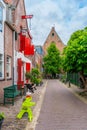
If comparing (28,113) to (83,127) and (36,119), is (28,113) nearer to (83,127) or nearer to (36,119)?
(36,119)

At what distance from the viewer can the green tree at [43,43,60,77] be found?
74.7 m

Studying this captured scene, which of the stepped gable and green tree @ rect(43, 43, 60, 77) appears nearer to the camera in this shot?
green tree @ rect(43, 43, 60, 77)

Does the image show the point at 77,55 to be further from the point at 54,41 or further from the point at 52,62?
the point at 54,41

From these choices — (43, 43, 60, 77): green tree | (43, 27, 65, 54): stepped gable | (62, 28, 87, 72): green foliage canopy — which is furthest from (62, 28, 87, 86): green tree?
(43, 27, 65, 54): stepped gable

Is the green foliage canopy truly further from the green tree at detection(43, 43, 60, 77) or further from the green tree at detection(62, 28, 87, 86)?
the green tree at detection(43, 43, 60, 77)

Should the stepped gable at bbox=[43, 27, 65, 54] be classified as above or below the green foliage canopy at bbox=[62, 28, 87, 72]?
above

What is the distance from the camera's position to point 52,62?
247ft

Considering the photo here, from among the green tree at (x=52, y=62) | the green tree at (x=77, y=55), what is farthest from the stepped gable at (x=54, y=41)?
the green tree at (x=77, y=55)

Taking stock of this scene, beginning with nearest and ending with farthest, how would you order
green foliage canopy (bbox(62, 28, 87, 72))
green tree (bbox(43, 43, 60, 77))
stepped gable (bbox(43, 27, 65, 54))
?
green foliage canopy (bbox(62, 28, 87, 72))
green tree (bbox(43, 43, 60, 77))
stepped gable (bbox(43, 27, 65, 54))

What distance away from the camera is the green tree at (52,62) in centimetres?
7472

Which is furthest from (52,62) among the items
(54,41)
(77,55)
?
(77,55)

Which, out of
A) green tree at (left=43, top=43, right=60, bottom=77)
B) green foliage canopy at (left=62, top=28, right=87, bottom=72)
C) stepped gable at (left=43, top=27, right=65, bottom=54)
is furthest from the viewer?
stepped gable at (left=43, top=27, right=65, bottom=54)

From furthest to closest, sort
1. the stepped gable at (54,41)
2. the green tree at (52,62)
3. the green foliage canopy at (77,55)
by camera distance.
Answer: the stepped gable at (54,41) → the green tree at (52,62) → the green foliage canopy at (77,55)

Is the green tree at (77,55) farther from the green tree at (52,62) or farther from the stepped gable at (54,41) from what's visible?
the stepped gable at (54,41)
